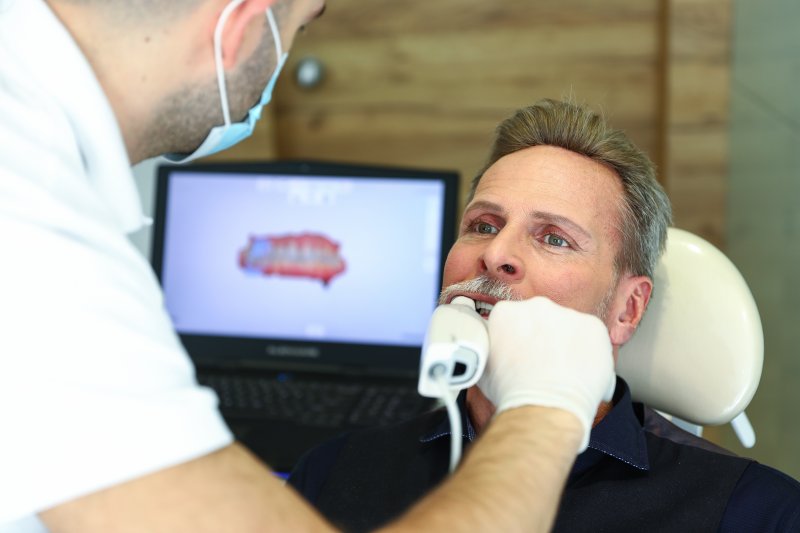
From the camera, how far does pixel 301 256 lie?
211cm

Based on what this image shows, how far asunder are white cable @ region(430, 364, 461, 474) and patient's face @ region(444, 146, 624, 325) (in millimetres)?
245

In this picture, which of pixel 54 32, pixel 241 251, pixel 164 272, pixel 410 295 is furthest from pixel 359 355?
pixel 54 32

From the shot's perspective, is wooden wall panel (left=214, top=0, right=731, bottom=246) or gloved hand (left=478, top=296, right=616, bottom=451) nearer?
gloved hand (left=478, top=296, right=616, bottom=451)

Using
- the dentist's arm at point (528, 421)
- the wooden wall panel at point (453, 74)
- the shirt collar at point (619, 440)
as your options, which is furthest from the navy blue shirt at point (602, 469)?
the wooden wall panel at point (453, 74)

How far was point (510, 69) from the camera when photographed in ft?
8.68

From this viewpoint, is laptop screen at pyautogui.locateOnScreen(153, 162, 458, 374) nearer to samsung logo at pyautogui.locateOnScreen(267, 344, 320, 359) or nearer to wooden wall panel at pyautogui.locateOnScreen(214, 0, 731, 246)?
samsung logo at pyautogui.locateOnScreen(267, 344, 320, 359)

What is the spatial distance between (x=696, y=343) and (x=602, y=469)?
0.24 metres

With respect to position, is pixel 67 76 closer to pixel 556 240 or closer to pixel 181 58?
pixel 181 58

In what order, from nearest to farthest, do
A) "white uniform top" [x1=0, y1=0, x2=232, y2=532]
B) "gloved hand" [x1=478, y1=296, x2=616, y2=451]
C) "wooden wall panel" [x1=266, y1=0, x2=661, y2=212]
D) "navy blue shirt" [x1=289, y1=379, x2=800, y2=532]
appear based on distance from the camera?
"white uniform top" [x1=0, y1=0, x2=232, y2=532] < "gloved hand" [x1=478, y1=296, x2=616, y2=451] < "navy blue shirt" [x1=289, y1=379, x2=800, y2=532] < "wooden wall panel" [x1=266, y1=0, x2=661, y2=212]

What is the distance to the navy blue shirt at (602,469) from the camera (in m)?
1.16

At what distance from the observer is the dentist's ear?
3.00 ft

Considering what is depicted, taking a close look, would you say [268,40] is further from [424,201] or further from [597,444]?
[424,201]

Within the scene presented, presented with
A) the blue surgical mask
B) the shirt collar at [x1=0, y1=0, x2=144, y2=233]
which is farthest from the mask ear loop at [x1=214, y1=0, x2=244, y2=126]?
the shirt collar at [x1=0, y1=0, x2=144, y2=233]

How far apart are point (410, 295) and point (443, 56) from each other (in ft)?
2.90
